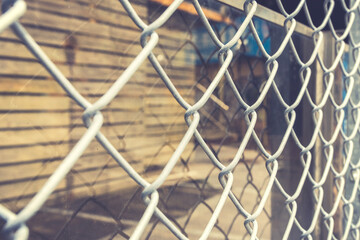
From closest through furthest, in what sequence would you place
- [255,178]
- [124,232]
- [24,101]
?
[124,232]
[24,101]
[255,178]

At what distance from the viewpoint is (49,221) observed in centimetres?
90

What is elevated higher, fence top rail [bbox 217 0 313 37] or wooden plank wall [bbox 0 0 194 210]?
fence top rail [bbox 217 0 313 37]

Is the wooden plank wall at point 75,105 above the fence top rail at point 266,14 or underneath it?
underneath

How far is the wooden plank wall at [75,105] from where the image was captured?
93 cm

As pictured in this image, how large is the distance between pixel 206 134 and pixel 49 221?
1.99 ft

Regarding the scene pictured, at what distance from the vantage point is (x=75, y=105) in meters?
1.03

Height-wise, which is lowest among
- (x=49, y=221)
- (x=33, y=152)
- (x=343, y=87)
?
(x=49, y=221)

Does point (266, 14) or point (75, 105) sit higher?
point (266, 14)

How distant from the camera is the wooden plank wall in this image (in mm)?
931

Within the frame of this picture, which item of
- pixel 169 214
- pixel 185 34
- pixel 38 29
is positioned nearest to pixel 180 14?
pixel 185 34

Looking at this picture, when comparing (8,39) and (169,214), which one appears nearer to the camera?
(8,39)

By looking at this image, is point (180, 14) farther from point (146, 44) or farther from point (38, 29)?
point (146, 44)

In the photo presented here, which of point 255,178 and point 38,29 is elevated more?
point 255,178

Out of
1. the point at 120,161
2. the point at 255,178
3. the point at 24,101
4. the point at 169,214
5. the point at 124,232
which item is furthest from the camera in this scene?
the point at 255,178
